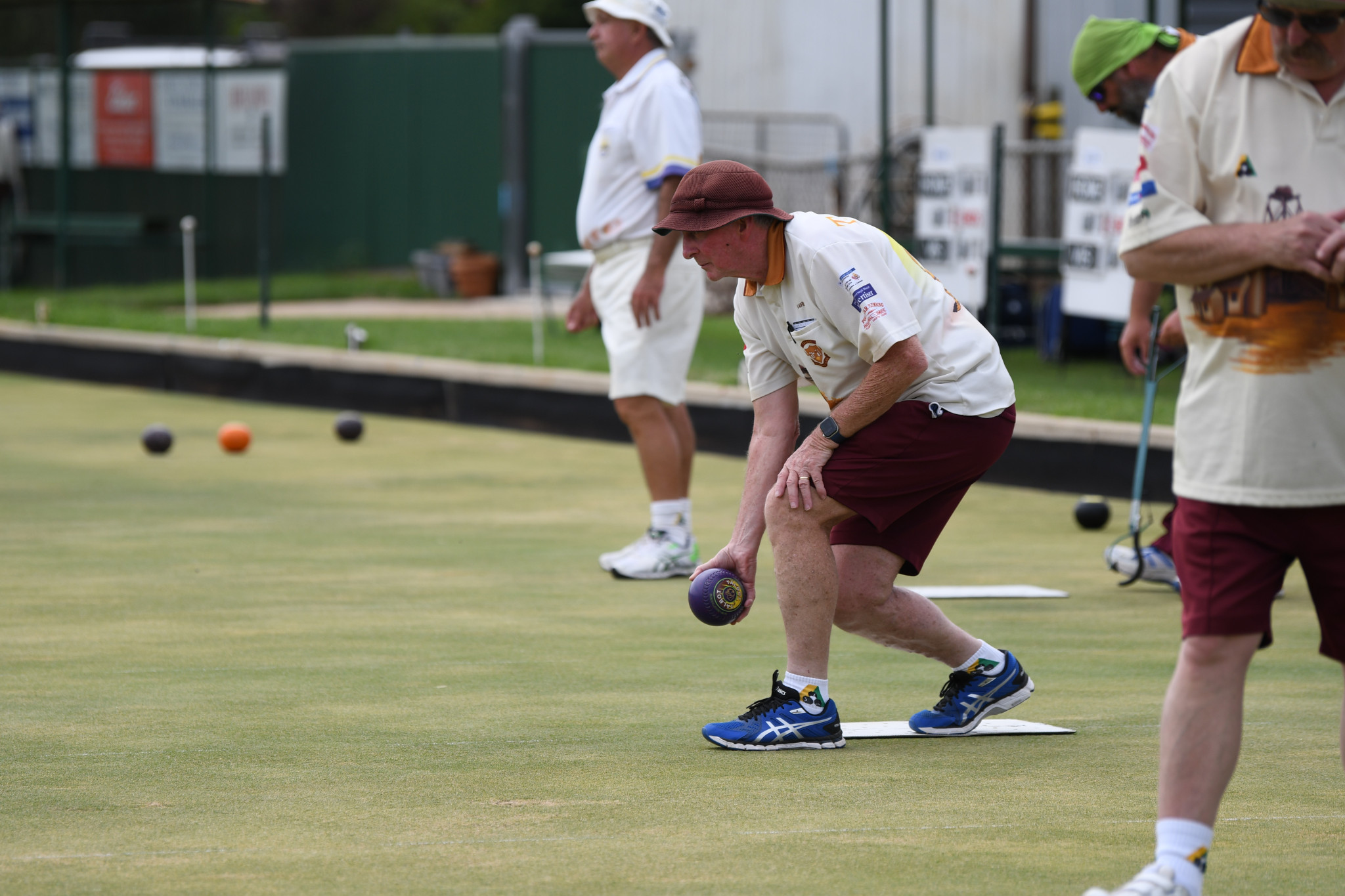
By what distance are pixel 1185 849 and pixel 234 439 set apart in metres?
7.39

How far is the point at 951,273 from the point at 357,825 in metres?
8.80

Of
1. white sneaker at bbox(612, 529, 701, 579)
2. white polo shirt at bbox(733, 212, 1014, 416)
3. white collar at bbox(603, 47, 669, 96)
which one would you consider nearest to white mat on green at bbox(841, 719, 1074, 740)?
white polo shirt at bbox(733, 212, 1014, 416)

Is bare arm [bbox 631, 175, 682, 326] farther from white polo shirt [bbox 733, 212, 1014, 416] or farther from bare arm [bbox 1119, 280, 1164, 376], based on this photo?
white polo shirt [bbox 733, 212, 1014, 416]

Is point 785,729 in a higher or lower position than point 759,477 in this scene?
lower

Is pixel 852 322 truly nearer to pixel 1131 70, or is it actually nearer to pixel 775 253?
pixel 775 253

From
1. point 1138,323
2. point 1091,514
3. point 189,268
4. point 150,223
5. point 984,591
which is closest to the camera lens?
point 1138,323

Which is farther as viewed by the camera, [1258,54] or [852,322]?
[852,322]

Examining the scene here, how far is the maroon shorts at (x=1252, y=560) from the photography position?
2.78 metres

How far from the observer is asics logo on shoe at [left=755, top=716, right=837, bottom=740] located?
13.0ft

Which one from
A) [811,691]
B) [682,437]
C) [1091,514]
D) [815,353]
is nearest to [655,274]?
[682,437]

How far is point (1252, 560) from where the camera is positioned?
110 inches

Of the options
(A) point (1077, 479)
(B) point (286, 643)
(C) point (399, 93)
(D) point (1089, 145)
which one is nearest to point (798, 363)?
(B) point (286, 643)

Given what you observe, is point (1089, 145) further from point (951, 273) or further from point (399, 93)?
point (399, 93)

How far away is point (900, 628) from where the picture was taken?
160 inches
